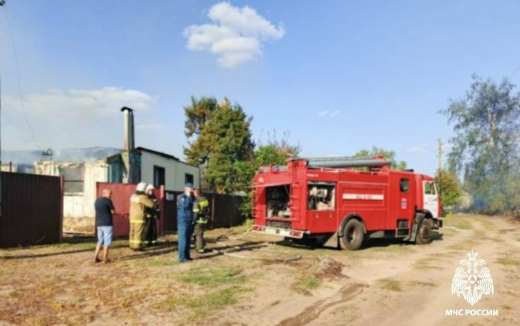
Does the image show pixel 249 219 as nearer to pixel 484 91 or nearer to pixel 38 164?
pixel 38 164

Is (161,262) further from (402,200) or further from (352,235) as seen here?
(402,200)

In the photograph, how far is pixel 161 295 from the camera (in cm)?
713

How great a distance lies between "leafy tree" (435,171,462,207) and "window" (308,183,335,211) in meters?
27.9

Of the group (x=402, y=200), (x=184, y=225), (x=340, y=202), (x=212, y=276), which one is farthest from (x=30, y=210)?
(x=402, y=200)

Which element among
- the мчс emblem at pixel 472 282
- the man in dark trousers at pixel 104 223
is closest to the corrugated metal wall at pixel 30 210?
the man in dark trousers at pixel 104 223

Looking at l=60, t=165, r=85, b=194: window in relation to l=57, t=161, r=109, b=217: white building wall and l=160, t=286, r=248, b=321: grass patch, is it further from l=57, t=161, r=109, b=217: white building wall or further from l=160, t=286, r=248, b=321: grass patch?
l=160, t=286, r=248, b=321: grass patch

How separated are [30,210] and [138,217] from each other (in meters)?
3.41

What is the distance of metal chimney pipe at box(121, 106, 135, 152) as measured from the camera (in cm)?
1952

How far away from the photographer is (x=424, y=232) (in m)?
16.1

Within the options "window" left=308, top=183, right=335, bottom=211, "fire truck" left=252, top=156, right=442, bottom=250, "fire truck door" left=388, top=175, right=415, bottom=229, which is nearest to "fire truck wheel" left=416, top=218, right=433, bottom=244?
"fire truck" left=252, top=156, right=442, bottom=250

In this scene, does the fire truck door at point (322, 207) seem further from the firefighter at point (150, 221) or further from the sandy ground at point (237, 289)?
the firefighter at point (150, 221)

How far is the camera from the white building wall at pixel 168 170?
2075 cm

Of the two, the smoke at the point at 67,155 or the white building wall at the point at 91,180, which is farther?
the smoke at the point at 67,155

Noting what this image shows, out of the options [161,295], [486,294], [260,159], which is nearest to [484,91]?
[260,159]
